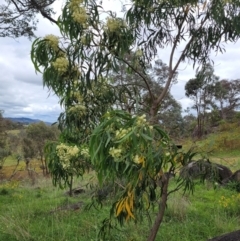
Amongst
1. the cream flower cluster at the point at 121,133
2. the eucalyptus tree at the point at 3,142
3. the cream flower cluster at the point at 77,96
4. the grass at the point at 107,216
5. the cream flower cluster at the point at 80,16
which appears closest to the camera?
the cream flower cluster at the point at 121,133

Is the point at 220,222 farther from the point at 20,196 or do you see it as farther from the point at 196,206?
the point at 20,196

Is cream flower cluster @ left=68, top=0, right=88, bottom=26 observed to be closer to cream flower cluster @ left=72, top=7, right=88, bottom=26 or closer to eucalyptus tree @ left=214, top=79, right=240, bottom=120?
cream flower cluster @ left=72, top=7, right=88, bottom=26

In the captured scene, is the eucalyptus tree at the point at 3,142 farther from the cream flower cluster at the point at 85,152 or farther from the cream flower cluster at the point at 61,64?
the cream flower cluster at the point at 85,152

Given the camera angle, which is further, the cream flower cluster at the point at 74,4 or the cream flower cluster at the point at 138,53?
the cream flower cluster at the point at 138,53

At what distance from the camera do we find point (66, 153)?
252 centimetres

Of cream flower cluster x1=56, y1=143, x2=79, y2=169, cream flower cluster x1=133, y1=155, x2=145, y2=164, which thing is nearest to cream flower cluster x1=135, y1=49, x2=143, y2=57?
cream flower cluster x1=56, y1=143, x2=79, y2=169

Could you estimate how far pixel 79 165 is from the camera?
2.70 metres

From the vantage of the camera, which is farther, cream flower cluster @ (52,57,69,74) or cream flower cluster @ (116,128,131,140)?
cream flower cluster @ (52,57,69,74)

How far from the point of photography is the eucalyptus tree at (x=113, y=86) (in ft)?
6.08

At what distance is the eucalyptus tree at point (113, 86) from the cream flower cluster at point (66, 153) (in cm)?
1

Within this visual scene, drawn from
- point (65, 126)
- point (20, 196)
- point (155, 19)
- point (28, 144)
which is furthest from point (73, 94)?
point (28, 144)

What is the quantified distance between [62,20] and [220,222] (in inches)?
132

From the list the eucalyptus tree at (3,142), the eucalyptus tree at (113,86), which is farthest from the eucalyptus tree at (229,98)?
the eucalyptus tree at (113,86)

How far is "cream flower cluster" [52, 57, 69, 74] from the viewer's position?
2.62 metres
